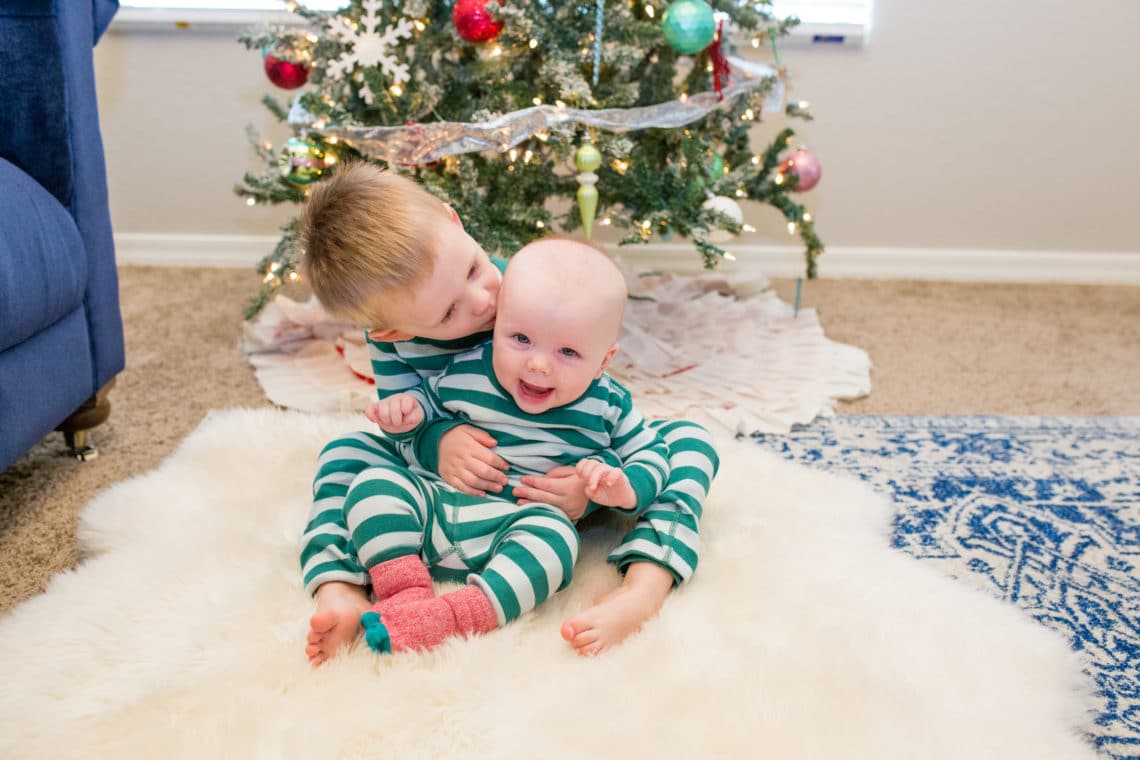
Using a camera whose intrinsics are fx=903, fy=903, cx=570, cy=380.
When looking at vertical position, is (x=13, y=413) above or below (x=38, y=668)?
above

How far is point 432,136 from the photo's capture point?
5.17ft

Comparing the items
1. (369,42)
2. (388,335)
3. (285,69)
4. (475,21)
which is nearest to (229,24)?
(285,69)

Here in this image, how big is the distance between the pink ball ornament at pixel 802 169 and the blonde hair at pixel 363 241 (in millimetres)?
1115

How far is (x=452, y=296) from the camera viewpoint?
97cm

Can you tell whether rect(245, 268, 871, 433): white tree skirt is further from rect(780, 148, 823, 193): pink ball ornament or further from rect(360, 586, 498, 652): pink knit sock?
rect(360, 586, 498, 652): pink knit sock

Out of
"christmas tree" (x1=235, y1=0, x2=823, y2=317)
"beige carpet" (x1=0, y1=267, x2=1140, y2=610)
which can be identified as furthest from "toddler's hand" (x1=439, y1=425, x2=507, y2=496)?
"christmas tree" (x1=235, y1=0, x2=823, y2=317)

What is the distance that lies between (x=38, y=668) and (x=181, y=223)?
1.88 m

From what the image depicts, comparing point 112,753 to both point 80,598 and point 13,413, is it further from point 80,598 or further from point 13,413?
point 13,413

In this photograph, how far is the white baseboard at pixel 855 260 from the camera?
8.14 ft

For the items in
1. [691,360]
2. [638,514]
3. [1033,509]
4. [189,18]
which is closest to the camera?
[638,514]

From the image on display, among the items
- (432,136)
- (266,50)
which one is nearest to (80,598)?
(432,136)

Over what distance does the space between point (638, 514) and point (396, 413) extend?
31 centimetres

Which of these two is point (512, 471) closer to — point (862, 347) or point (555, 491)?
point (555, 491)

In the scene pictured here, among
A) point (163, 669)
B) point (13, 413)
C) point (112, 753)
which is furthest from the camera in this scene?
point (13, 413)
